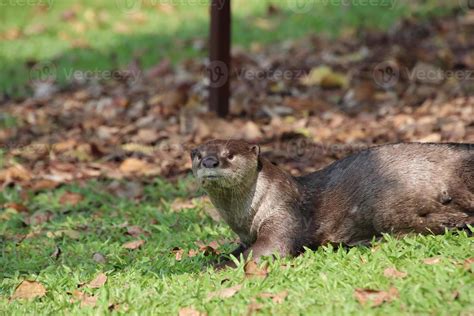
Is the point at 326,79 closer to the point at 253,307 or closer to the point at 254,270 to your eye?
the point at 254,270

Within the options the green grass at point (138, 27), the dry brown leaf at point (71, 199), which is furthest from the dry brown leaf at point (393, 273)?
the green grass at point (138, 27)

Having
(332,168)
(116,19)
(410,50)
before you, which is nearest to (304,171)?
(332,168)

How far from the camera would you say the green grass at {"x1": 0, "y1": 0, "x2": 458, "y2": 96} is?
13.2 m

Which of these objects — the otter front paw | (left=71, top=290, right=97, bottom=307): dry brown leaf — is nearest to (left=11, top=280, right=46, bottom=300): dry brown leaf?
(left=71, top=290, right=97, bottom=307): dry brown leaf

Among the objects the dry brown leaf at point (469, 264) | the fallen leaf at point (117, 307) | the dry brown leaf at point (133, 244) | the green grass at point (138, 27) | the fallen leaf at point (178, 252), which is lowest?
the green grass at point (138, 27)

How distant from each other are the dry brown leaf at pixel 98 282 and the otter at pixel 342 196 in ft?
2.49

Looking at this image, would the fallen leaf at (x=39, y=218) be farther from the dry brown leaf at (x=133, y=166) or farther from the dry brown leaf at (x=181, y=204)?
the dry brown leaf at (x=133, y=166)

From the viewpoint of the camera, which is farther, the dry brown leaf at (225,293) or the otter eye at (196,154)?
the otter eye at (196,154)

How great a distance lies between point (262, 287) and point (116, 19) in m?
11.4

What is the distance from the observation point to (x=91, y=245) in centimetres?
638

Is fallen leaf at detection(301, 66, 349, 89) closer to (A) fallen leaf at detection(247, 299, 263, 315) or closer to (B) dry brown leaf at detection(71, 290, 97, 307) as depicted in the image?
(B) dry brown leaf at detection(71, 290, 97, 307)

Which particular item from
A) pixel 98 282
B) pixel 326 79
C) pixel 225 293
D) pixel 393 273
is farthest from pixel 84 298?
pixel 326 79

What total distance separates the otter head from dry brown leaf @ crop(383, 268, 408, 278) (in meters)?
1.21

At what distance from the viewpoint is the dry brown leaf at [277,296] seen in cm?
452
